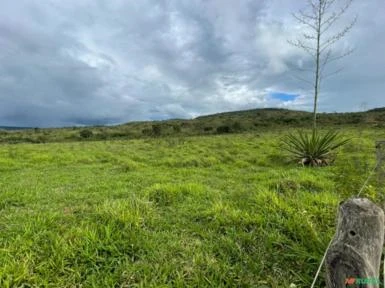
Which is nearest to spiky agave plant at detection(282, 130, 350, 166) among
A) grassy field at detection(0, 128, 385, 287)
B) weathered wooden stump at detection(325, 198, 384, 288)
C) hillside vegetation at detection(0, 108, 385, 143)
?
grassy field at detection(0, 128, 385, 287)

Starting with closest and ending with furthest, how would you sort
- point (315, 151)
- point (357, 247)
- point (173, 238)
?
point (357, 247), point (173, 238), point (315, 151)

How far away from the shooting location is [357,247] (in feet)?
6.49

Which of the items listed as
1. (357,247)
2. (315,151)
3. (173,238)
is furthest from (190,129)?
(357,247)

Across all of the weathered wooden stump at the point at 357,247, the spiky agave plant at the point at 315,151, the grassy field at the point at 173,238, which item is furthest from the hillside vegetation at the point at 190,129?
the weathered wooden stump at the point at 357,247

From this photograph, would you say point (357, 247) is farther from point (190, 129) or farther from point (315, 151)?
point (190, 129)

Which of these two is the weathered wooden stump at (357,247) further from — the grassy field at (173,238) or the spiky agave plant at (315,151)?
the spiky agave plant at (315,151)

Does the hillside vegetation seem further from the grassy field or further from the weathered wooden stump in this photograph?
the weathered wooden stump

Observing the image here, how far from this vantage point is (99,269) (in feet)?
9.92

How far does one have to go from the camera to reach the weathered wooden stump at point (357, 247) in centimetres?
194

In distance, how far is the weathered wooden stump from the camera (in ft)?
6.36

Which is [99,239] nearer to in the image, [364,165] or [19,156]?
[364,165]

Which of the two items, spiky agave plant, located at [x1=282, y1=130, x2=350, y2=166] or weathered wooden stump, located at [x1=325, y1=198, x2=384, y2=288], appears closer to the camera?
weathered wooden stump, located at [x1=325, y1=198, x2=384, y2=288]

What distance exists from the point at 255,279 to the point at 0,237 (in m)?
2.90

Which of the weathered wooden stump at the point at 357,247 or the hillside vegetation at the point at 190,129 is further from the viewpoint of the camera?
the hillside vegetation at the point at 190,129
